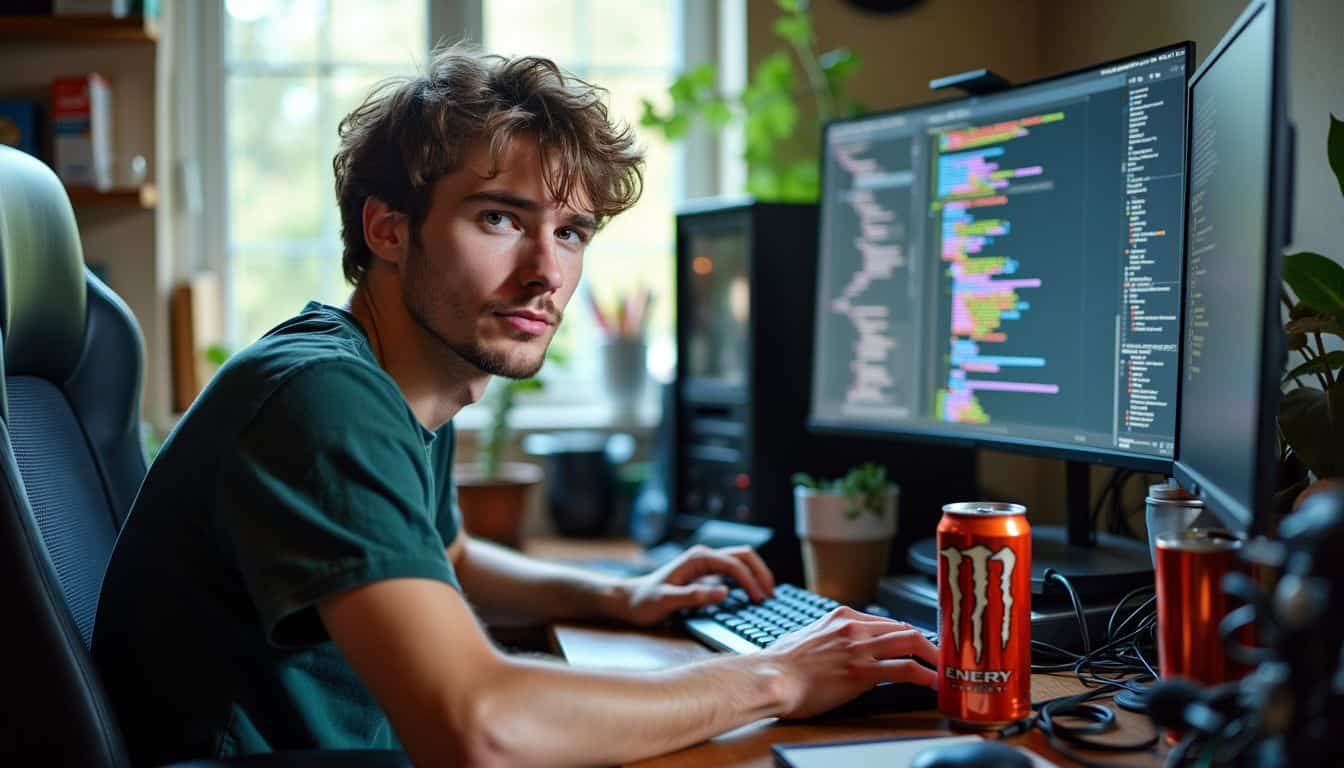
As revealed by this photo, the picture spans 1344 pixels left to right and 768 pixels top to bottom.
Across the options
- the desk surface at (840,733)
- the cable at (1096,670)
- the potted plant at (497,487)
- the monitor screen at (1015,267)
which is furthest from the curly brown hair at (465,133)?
the potted plant at (497,487)

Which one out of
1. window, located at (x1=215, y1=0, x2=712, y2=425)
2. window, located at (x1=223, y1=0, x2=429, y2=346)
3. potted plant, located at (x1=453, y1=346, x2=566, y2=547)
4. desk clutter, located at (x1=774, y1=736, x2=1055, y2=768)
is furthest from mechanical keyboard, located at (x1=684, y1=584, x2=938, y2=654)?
window, located at (x1=223, y1=0, x2=429, y2=346)

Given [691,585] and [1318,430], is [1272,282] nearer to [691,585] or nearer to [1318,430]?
[1318,430]

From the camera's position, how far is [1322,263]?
1.07 m

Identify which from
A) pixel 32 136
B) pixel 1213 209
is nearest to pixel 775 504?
pixel 1213 209

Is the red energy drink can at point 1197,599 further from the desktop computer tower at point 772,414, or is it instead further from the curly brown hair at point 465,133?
the desktop computer tower at point 772,414

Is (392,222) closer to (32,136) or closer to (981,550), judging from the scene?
(981,550)

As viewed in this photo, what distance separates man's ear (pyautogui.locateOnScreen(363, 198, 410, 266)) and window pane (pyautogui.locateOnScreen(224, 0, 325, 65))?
1.59 meters

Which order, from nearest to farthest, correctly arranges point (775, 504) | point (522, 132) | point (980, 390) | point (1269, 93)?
point (1269, 93)
point (522, 132)
point (980, 390)
point (775, 504)

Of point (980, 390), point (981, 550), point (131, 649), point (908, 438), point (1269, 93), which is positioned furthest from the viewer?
point (908, 438)

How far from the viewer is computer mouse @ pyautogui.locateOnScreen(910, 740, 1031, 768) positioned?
73cm

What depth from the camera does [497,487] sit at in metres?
2.17

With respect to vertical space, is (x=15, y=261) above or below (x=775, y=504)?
above

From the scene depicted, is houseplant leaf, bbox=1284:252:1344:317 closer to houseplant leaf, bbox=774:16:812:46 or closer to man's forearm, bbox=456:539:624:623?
man's forearm, bbox=456:539:624:623

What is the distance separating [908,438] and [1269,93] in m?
0.78
